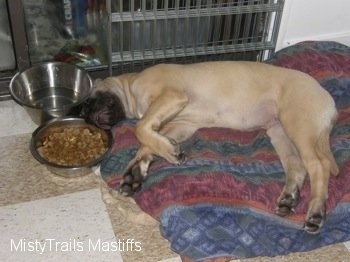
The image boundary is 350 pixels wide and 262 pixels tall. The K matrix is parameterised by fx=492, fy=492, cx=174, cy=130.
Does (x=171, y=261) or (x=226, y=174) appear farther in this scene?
(x=226, y=174)

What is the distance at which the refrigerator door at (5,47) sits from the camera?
2605 millimetres

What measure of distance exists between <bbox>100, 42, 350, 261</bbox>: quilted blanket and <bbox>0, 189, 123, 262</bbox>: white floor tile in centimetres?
15

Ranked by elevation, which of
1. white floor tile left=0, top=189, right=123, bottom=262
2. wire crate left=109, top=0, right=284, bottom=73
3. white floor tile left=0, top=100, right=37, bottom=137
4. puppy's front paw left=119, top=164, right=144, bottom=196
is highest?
wire crate left=109, top=0, right=284, bottom=73

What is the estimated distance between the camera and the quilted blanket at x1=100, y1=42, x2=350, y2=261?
179 cm

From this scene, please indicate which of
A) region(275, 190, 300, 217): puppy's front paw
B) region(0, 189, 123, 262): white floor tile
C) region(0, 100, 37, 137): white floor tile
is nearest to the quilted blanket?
region(275, 190, 300, 217): puppy's front paw

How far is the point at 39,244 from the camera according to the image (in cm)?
186

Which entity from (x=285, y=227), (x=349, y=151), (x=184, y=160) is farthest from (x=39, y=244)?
(x=349, y=151)

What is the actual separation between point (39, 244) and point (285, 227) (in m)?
0.93

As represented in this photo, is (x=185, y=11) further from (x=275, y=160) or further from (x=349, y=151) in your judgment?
(x=349, y=151)

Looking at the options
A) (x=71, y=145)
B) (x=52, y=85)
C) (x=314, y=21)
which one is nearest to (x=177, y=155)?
(x=71, y=145)

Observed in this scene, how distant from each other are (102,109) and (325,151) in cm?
97

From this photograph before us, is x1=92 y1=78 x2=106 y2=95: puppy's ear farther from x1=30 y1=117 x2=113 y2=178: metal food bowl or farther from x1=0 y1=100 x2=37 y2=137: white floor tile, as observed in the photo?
x1=0 y1=100 x2=37 y2=137: white floor tile

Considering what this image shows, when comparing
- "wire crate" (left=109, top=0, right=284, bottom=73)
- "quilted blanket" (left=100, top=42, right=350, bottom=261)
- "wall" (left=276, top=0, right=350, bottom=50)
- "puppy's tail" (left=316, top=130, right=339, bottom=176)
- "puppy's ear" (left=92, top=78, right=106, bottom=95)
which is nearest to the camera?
"quilted blanket" (left=100, top=42, right=350, bottom=261)

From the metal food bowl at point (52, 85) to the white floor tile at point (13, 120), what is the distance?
0.11 meters
